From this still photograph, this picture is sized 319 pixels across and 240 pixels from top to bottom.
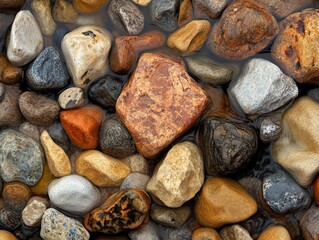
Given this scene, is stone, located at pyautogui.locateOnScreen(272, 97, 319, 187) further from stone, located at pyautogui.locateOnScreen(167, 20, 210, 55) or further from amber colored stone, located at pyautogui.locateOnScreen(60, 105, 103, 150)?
amber colored stone, located at pyautogui.locateOnScreen(60, 105, 103, 150)

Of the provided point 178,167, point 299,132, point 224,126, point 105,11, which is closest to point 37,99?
point 105,11

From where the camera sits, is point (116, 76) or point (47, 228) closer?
point (47, 228)

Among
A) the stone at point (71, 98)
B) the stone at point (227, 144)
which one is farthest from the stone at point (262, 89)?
the stone at point (71, 98)

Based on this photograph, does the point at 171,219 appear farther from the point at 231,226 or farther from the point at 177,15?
the point at 177,15

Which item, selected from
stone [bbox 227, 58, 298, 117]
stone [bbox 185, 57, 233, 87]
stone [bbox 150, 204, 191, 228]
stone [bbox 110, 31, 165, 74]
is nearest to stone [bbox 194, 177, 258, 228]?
stone [bbox 150, 204, 191, 228]

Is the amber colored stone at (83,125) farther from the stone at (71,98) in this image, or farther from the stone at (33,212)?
the stone at (33,212)

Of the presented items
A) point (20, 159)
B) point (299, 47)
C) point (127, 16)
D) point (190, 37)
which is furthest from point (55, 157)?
point (299, 47)

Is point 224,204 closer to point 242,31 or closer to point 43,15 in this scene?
point 242,31

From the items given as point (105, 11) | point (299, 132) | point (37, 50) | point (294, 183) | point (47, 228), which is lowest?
point (47, 228)
